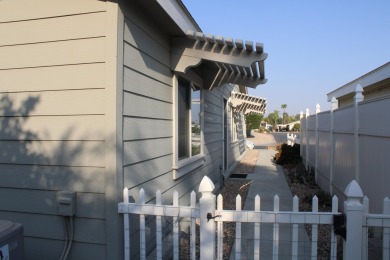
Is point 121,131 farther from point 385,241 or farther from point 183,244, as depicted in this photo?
point 385,241

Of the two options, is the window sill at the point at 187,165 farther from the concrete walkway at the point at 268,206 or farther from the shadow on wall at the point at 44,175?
the shadow on wall at the point at 44,175

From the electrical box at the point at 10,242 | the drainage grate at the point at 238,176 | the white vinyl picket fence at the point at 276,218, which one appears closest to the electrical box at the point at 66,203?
the white vinyl picket fence at the point at 276,218

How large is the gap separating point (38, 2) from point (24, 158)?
151cm

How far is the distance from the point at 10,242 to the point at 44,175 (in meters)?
0.98

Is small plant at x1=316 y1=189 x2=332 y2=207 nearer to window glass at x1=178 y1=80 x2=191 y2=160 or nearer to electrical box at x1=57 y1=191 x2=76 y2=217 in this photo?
window glass at x1=178 y1=80 x2=191 y2=160

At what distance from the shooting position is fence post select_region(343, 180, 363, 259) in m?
2.52

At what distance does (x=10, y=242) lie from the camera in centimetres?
A: 224

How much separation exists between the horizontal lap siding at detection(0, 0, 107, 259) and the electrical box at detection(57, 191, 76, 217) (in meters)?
0.06

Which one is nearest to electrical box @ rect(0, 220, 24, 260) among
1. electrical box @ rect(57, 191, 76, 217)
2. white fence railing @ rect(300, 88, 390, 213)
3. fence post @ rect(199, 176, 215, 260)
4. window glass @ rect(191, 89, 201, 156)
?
electrical box @ rect(57, 191, 76, 217)

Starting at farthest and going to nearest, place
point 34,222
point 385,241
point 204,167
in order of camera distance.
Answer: point 204,167 < point 34,222 < point 385,241

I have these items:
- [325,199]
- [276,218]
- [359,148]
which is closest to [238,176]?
[325,199]

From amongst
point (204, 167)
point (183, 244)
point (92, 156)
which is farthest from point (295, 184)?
point (92, 156)

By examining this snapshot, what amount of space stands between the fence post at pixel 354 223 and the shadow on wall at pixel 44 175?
2.07 m

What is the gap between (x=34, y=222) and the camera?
317 cm
